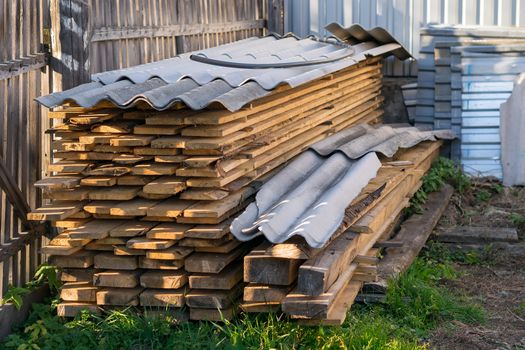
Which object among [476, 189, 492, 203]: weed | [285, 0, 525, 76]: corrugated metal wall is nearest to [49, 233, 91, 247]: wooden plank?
[476, 189, 492, 203]: weed

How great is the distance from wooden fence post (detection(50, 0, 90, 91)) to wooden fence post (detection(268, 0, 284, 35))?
5454mm

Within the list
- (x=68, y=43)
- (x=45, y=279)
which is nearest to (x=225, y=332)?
(x=45, y=279)

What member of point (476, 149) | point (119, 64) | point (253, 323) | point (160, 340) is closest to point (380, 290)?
point (253, 323)

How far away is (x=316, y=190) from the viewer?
684 centimetres

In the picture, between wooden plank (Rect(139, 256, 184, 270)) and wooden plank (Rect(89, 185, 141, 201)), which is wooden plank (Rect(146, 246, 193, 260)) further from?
wooden plank (Rect(89, 185, 141, 201))

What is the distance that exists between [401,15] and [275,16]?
1709mm

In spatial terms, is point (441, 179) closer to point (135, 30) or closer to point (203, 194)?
point (135, 30)

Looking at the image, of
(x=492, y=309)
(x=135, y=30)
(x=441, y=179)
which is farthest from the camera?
(x=441, y=179)

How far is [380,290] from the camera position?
659cm

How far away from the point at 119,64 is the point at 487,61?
5025 mm

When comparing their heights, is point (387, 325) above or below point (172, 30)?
below

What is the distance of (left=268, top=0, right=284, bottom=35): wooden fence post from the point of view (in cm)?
1218

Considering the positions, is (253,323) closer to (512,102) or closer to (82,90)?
(82,90)

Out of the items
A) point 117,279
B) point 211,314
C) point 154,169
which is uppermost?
point 154,169
